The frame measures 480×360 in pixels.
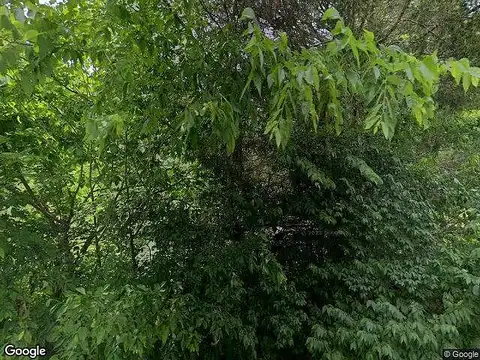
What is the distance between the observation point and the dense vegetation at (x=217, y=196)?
1.56 metres

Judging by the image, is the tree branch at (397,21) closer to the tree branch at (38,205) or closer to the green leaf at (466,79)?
the green leaf at (466,79)

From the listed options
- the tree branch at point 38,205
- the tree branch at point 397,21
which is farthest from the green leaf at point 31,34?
the tree branch at point 397,21

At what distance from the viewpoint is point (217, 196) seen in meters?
2.71

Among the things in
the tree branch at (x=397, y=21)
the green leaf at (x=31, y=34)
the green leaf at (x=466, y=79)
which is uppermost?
the tree branch at (x=397, y=21)

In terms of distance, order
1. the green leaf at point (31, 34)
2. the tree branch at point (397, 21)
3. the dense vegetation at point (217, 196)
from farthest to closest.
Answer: the tree branch at point (397, 21) → the dense vegetation at point (217, 196) → the green leaf at point (31, 34)

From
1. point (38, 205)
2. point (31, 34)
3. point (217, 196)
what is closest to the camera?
point (31, 34)

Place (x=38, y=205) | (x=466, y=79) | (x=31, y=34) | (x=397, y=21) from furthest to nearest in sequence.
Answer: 1. (x=397, y=21)
2. (x=38, y=205)
3. (x=31, y=34)
4. (x=466, y=79)

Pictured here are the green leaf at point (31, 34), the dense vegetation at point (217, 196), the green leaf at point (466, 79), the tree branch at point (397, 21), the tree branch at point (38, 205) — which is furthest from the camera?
the tree branch at point (397, 21)

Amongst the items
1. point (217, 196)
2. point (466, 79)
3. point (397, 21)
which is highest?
point (397, 21)

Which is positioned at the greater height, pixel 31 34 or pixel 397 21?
pixel 397 21

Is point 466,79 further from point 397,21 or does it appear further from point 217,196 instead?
point 397,21

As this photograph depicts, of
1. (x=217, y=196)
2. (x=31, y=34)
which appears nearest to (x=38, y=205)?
(x=217, y=196)

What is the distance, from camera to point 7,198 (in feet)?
6.99

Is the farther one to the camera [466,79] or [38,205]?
[38,205]
